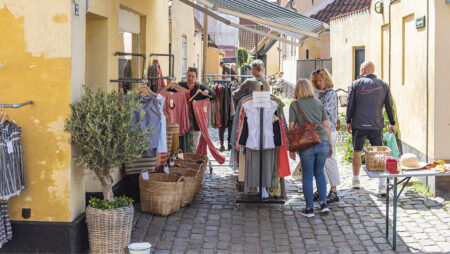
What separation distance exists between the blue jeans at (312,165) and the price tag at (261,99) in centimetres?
79

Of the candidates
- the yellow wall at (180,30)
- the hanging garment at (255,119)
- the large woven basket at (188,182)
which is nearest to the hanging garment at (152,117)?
the large woven basket at (188,182)

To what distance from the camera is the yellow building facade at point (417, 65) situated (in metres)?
8.38

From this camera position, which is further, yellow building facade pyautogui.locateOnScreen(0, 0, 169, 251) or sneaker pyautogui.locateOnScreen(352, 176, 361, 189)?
sneaker pyautogui.locateOnScreen(352, 176, 361, 189)

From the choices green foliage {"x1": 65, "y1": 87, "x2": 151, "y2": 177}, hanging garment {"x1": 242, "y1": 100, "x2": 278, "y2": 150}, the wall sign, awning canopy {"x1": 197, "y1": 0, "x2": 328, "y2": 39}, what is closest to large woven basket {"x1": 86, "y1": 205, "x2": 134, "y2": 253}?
green foliage {"x1": 65, "y1": 87, "x2": 151, "y2": 177}

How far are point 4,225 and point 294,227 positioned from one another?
3.37m

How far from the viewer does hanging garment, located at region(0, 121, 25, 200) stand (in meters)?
5.43

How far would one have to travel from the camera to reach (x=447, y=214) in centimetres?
758

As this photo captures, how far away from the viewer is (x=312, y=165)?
293 inches

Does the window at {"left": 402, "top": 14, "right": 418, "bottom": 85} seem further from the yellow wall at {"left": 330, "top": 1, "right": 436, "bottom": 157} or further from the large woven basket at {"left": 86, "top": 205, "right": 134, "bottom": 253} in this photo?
the large woven basket at {"left": 86, "top": 205, "right": 134, "bottom": 253}

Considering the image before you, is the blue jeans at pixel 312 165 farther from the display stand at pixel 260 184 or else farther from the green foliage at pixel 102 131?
the green foliage at pixel 102 131

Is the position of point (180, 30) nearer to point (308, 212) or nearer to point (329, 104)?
point (329, 104)

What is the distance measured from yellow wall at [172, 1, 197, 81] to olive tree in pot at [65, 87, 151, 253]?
358 inches

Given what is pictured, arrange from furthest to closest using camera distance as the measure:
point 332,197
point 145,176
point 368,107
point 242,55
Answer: point 242,55 → point 368,107 → point 332,197 → point 145,176

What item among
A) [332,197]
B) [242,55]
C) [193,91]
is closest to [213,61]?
[242,55]
